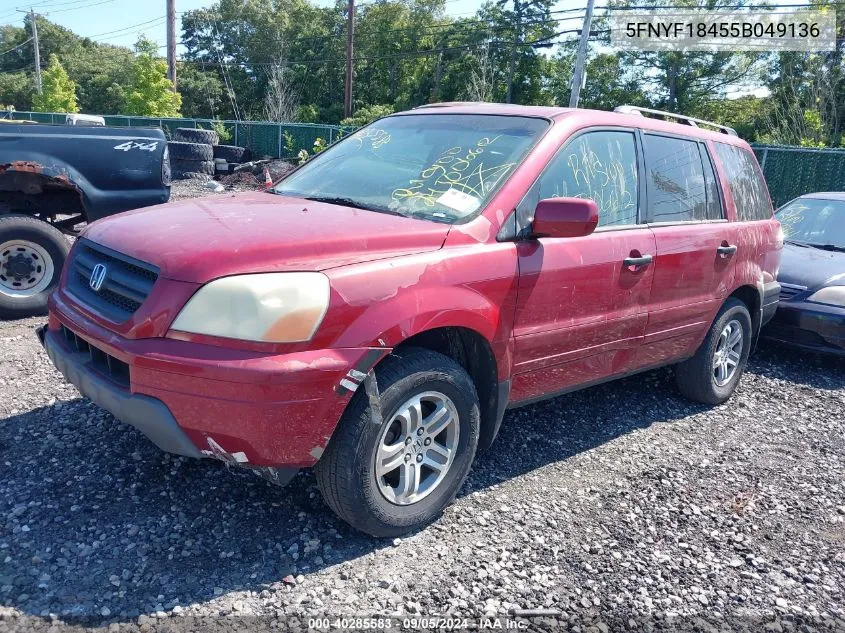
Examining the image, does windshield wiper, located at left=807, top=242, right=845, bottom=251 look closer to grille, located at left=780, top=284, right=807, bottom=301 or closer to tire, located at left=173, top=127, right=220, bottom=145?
grille, located at left=780, top=284, right=807, bottom=301

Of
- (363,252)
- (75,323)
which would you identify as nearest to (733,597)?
(363,252)

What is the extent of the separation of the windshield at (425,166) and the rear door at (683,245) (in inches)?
40.0

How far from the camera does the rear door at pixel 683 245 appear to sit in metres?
4.14

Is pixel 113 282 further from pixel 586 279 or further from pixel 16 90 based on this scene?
pixel 16 90

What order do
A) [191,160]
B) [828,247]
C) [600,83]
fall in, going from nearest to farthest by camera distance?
1. [828,247]
2. [191,160]
3. [600,83]

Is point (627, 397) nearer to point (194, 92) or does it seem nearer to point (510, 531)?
point (510, 531)

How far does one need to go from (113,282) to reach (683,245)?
3.16 meters

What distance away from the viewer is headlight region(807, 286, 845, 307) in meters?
6.18

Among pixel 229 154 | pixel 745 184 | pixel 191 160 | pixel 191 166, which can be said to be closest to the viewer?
pixel 745 184

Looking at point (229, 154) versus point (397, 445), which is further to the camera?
point (229, 154)

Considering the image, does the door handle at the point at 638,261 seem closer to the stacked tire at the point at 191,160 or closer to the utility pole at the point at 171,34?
the stacked tire at the point at 191,160

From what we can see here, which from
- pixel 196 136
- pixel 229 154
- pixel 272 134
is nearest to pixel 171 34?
pixel 272 134

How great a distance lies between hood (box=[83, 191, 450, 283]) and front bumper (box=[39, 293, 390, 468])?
1.05 ft

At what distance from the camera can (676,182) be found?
172 inches
